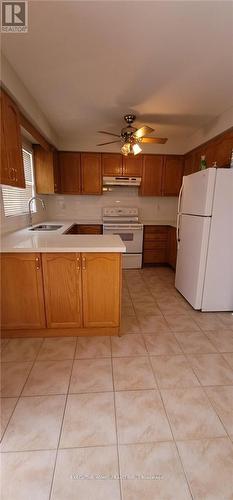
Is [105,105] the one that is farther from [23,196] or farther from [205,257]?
[205,257]

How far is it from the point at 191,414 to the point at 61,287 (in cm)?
135

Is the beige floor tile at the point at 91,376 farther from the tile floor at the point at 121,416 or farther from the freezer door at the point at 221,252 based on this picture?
the freezer door at the point at 221,252

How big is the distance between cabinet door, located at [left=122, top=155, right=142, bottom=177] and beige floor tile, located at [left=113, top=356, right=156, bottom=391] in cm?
344

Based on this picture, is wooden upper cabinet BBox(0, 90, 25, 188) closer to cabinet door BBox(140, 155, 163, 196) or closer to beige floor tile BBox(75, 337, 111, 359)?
beige floor tile BBox(75, 337, 111, 359)

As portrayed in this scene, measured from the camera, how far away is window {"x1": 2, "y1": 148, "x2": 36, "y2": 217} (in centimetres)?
260

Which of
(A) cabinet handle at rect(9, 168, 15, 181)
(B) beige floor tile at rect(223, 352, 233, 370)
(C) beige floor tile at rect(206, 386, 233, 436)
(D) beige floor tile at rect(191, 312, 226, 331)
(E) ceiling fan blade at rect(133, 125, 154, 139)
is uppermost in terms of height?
(E) ceiling fan blade at rect(133, 125, 154, 139)

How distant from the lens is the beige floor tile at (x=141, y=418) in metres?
1.26

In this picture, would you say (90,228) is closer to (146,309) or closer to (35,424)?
(146,309)

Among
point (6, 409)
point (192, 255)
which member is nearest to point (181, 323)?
point (192, 255)

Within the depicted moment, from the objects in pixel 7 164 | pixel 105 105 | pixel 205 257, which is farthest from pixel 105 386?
pixel 105 105

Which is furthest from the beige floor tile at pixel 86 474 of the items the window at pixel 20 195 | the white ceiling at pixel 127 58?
the white ceiling at pixel 127 58

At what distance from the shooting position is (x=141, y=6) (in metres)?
1.32

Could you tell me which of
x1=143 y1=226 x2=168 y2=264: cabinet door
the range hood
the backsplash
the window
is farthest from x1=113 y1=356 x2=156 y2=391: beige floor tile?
the backsplash

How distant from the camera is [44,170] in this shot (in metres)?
3.61
